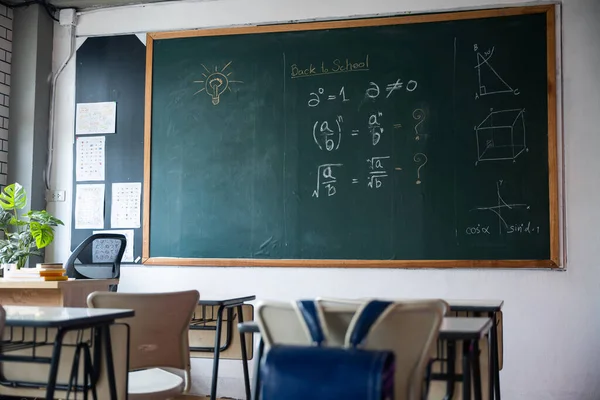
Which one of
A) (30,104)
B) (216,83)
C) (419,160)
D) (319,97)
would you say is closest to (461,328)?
(419,160)

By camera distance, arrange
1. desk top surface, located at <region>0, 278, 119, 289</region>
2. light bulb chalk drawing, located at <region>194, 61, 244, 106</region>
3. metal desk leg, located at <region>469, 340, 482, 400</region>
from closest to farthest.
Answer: metal desk leg, located at <region>469, 340, 482, 400</region>, desk top surface, located at <region>0, 278, 119, 289</region>, light bulb chalk drawing, located at <region>194, 61, 244, 106</region>

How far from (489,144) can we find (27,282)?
9.79 ft

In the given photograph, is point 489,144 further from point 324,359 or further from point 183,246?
point 324,359

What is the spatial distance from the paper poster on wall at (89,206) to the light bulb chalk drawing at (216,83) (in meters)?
1.10

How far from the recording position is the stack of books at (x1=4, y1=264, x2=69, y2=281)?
13.5 ft

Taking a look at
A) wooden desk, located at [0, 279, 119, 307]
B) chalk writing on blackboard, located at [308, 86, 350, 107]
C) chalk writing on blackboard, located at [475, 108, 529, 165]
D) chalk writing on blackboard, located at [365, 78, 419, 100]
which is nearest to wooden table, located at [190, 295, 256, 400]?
wooden desk, located at [0, 279, 119, 307]

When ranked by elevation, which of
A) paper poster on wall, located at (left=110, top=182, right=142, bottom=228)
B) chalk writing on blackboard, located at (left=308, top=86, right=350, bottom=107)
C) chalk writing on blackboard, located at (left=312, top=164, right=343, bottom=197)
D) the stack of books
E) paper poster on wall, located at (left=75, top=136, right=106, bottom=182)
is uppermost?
chalk writing on blackboard, located at (left=308, top=86, right=350, bottom=107)

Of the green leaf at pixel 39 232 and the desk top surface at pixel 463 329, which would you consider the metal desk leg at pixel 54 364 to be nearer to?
the desk top surface at pixel 463 329

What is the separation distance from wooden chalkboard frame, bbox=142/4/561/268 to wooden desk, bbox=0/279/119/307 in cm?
111

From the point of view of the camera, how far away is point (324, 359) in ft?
5.07

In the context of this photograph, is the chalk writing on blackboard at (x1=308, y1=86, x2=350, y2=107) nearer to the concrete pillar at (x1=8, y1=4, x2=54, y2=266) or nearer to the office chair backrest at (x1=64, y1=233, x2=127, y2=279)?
the office chair backrest at (x1=64, y1=233, x2=127, y2=279)

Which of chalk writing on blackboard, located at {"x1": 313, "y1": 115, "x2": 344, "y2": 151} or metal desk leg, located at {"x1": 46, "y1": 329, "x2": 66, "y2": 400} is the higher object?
chalk writing on blackboard, located at {"x1": 313, "y1": 115, "x2": 344, "y2": 151}

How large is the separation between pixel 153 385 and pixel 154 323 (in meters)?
0.30

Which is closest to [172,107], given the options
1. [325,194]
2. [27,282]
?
[325,194]
